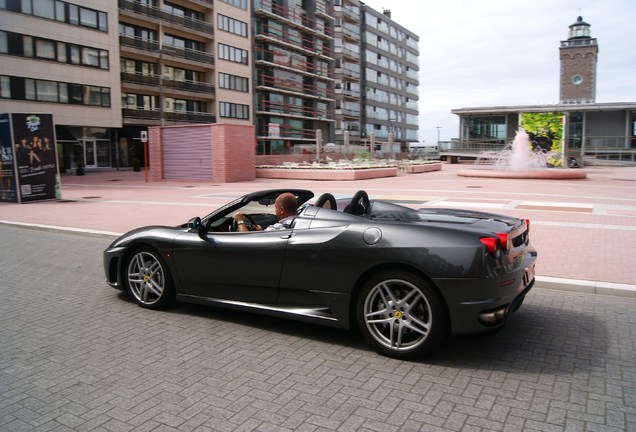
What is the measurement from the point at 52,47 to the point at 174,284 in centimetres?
4284

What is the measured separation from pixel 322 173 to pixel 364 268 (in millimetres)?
26008

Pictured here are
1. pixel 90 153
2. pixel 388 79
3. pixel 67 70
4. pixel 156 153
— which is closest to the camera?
pixel 156 153

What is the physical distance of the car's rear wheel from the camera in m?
3.88

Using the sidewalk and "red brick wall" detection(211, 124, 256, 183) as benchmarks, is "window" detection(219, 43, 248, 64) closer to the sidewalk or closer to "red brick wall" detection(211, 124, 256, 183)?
"red brick wall" detection(211, 124, 256, 183)

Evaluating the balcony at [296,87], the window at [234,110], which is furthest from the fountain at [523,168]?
the balcony at [296,87]

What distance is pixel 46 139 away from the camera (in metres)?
17.9

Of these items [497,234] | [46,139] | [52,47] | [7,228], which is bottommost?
[7,228]

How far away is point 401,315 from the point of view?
13.1 feet

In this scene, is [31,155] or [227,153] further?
[227,153]

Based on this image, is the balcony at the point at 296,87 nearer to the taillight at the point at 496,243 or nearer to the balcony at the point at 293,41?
the balcony at the point at 293,41

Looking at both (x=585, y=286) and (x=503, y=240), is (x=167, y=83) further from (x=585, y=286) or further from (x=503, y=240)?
(x=503, y=240)

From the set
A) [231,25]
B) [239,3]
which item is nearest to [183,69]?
[231,25]

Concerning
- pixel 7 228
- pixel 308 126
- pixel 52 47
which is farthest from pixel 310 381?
pixel 308 126

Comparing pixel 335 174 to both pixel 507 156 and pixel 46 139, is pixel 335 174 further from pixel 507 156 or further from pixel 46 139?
pixel 46 139
